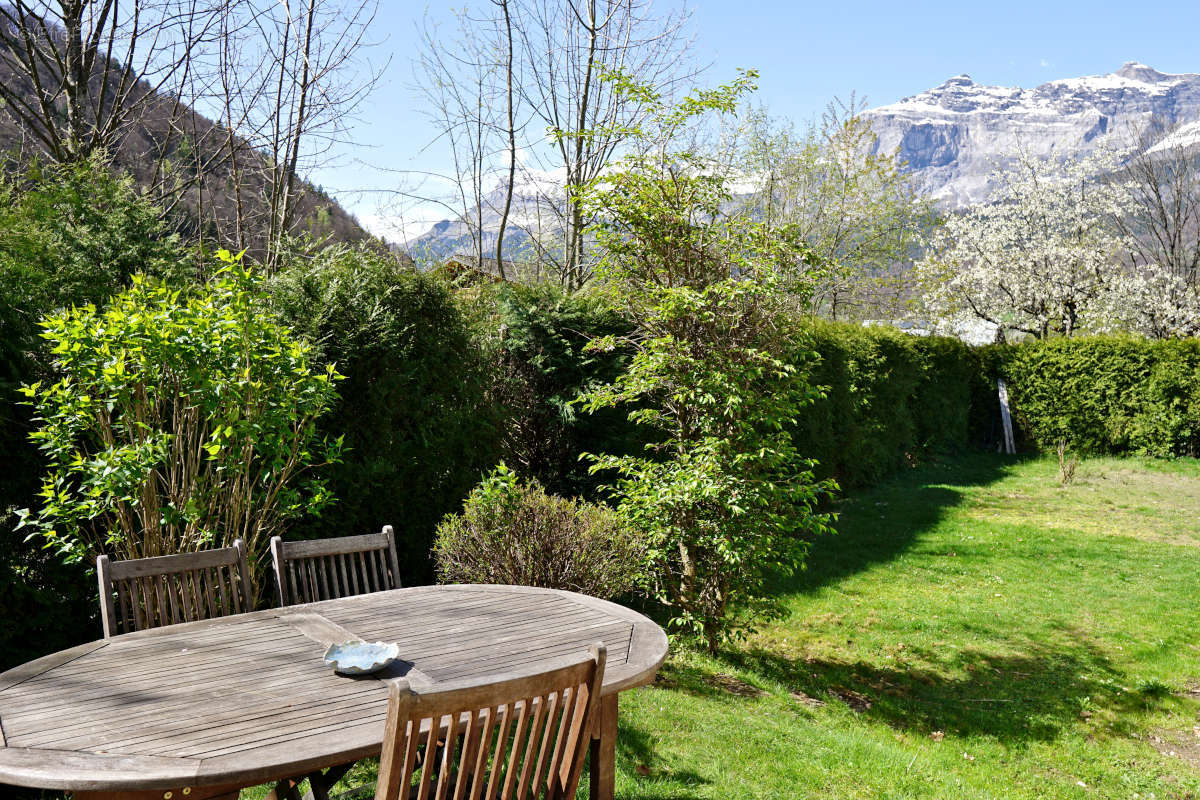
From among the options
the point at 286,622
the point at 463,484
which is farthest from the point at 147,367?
the point at 463,484

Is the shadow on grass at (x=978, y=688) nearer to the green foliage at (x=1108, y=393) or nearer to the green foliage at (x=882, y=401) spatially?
the green foliage at (x=882, y=401)

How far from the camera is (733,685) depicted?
4.64m

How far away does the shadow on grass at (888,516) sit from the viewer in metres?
7.39

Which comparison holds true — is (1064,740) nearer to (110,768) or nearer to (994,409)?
(110,768)

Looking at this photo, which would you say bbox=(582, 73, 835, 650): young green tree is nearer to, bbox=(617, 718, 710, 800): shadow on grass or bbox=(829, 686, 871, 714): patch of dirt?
bbox=(829, 686, 871, 714): patch of dirt

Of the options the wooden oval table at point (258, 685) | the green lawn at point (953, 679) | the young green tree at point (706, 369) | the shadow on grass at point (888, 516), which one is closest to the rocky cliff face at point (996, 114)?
the shadow on grass at point (888, 516)

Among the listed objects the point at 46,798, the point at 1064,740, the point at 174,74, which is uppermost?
the point at 174,74

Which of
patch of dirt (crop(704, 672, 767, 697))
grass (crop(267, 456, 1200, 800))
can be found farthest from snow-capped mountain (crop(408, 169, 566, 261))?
patch of dirt (crop(704, 672, 767, 697))

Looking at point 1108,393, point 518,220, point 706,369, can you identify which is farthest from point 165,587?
point 1108,393

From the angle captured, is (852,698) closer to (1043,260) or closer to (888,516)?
(888,516)

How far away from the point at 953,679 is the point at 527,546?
3.12 metres

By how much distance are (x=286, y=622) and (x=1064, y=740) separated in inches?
169

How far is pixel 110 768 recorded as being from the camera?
153 centimetres

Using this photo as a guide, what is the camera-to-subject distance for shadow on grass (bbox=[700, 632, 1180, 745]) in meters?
4.43
